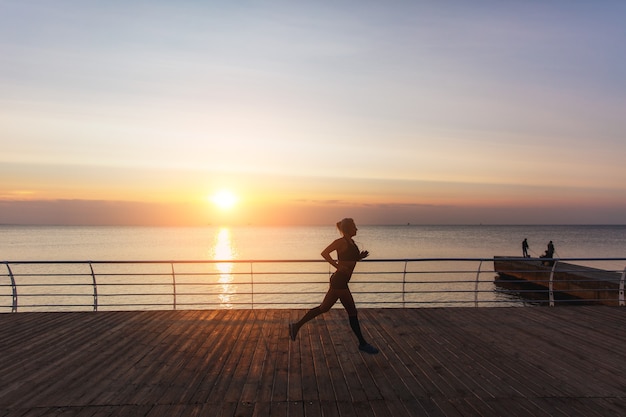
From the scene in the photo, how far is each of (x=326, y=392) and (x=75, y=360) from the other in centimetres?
410

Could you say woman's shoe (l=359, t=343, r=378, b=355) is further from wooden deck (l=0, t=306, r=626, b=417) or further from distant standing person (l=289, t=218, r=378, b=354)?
wooden deck (l=0, t=306, r=626, b=417)

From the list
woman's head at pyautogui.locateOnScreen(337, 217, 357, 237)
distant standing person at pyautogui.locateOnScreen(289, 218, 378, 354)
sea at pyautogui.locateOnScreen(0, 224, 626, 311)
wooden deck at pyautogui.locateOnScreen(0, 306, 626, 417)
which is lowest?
sea at pyautogui.locateOnScreen(0, 224, 626, 311)

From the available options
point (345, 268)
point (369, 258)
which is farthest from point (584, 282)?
point (369, 258)

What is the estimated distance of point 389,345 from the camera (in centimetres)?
729

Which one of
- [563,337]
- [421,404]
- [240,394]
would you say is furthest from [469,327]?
[240,394]

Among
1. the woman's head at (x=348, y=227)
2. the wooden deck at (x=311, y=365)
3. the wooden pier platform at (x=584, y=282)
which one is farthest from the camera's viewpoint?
the wooden pier platform at (x=584, y=282)

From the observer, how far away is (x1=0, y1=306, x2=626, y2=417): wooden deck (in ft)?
16.1

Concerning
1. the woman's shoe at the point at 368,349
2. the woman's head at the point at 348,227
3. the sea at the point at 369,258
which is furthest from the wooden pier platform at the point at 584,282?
the woman's head at the point at 348,227

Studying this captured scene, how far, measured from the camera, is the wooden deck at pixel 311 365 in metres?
4.90

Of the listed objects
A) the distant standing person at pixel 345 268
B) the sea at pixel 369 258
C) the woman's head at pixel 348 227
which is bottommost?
the sea at pixel 369 258

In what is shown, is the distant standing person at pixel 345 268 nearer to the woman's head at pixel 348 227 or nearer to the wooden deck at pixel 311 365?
the woman's head at pixel 348 227

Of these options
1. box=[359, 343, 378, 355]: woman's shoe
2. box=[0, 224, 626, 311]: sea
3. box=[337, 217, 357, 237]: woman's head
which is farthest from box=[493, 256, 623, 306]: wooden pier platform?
box=[337, 217, 357, 237]: woman's head

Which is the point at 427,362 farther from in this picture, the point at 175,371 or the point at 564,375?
the point at 175,371

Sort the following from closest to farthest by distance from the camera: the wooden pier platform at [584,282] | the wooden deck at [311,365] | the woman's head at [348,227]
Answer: the wooden deck at [311,365] < the woman's head at [348,227] < the wooden pier platform at [584,282]
